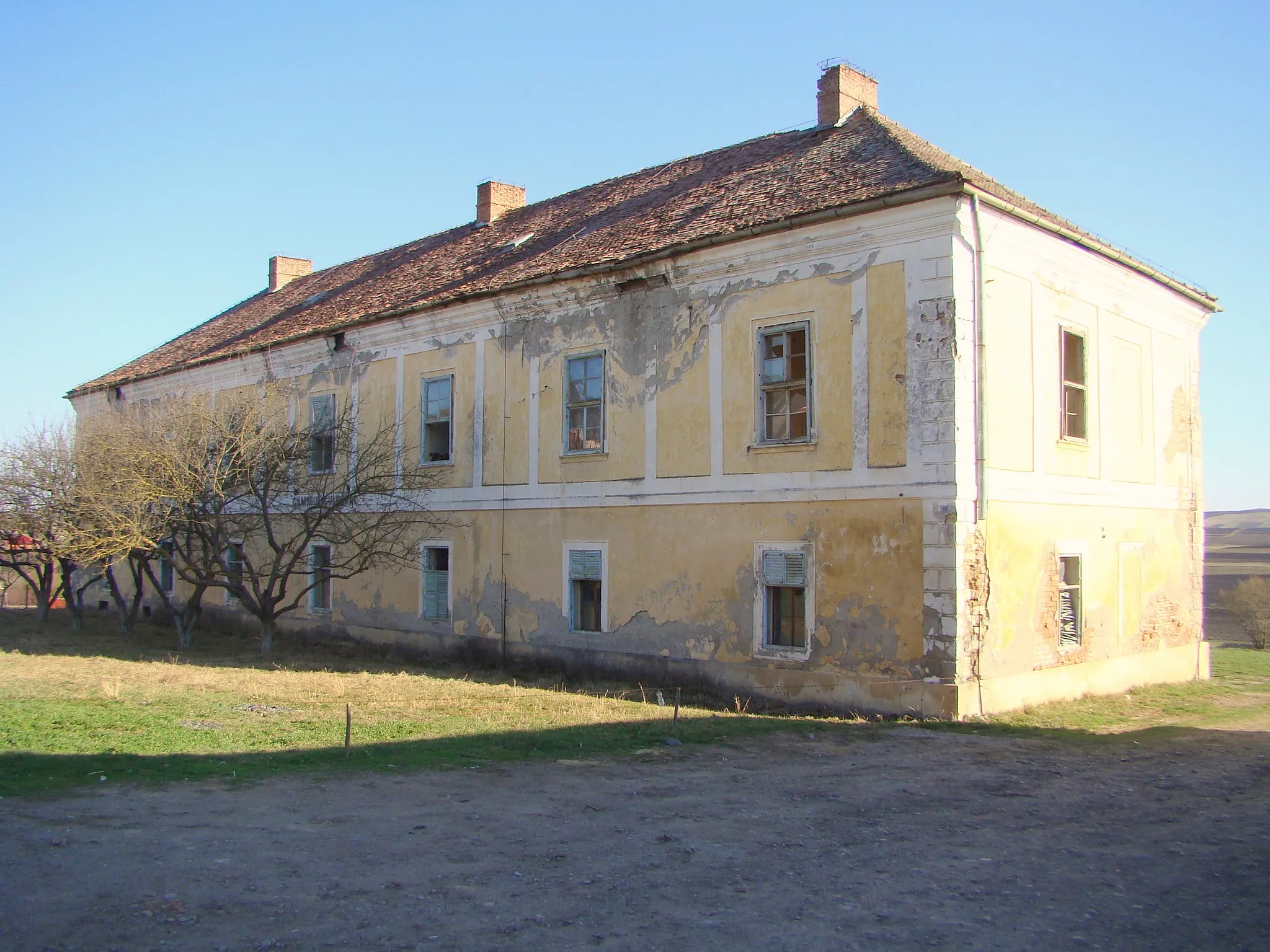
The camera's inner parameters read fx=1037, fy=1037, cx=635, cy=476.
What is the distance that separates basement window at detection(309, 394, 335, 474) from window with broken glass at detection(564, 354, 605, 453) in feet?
19.5

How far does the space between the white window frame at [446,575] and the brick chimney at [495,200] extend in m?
A: 8.05

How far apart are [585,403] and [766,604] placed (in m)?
4.60

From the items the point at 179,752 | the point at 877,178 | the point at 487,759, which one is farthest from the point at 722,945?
the point at 877,178

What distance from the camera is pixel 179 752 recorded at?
30.3ft

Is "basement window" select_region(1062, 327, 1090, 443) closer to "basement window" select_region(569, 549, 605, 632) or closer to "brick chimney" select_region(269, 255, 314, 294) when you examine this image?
"basement window" select_region(569, 549, 605, 632)

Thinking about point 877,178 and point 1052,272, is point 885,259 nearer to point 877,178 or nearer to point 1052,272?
point 877,178

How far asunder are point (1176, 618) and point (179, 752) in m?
14.9

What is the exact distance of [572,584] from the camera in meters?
16.1

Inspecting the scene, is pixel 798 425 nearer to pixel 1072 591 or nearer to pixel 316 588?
pixel 1072 591

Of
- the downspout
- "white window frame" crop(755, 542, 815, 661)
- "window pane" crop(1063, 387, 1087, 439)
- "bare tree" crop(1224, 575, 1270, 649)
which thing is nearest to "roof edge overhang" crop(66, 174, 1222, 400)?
the downspout

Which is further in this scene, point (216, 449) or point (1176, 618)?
point (216, 449)

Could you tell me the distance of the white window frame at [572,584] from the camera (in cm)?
1551

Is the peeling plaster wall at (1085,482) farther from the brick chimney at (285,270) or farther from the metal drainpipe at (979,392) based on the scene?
the brick chimney at (285,270)

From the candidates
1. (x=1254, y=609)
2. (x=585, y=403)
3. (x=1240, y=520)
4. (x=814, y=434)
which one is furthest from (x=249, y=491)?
(x=1240, y=520)
